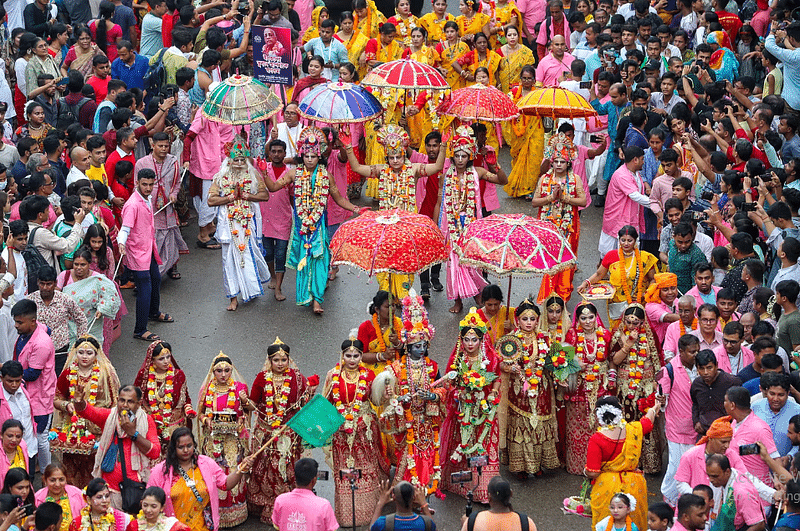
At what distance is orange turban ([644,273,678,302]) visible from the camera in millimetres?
11203

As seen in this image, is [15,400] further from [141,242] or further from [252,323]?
[252,323]

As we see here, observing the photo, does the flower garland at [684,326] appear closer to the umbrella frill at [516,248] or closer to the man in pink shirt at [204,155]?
the umbrella frill at [516,248]

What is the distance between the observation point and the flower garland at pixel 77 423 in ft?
32.2

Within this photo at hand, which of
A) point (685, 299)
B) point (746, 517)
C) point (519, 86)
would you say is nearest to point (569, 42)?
point (519, 86)

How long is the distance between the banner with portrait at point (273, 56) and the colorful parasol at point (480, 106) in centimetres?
254

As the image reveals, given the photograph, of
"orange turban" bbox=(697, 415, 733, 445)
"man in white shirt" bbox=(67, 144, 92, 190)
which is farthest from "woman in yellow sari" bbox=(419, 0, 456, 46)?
"orange turban" bbox=(697, 415, 733, 445)

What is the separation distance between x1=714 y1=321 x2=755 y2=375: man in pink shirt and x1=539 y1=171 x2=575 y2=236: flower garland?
327 centimetres

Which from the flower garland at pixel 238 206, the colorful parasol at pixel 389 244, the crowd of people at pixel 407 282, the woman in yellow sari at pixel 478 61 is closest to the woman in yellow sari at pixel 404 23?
the crowd of people at pixel 407 282

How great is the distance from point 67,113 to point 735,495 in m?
9.98

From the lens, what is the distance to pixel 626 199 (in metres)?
13.5

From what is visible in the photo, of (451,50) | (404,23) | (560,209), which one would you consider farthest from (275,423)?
(404,23)

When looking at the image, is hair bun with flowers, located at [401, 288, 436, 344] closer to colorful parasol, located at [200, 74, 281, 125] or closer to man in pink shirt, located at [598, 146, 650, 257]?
colorful parasol, located at [200, 74, 281, 125]

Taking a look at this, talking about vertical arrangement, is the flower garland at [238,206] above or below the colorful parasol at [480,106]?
below

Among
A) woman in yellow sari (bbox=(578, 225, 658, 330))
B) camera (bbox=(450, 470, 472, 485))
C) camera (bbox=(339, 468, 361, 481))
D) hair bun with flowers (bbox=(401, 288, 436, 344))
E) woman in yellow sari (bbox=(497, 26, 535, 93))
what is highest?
hair bun with flowers (bbox=(401, 288, 436, 344))
